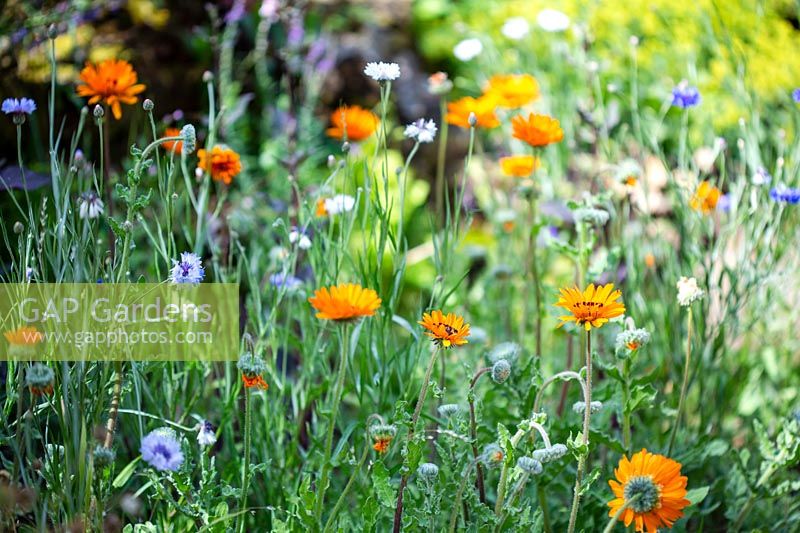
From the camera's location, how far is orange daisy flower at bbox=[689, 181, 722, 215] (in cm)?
166

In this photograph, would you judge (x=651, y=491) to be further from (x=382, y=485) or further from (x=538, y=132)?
(x=538, y=132)

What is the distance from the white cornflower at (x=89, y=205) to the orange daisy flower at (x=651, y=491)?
79 centimetres

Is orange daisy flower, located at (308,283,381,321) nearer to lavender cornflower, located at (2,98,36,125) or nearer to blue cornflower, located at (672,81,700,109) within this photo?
lavender cornflower, located at (2,98,36,125)

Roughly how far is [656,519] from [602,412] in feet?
1.53

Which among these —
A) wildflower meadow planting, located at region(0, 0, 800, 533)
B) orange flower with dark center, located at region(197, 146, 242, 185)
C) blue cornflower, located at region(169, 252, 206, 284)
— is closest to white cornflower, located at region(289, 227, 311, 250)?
wildflower meadow planting, located at region(0, 0, 800, 533)

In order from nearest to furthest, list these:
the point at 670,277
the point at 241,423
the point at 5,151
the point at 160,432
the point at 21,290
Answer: the point at 160,432
the point at 21,290
the point at 241,423
the point at 670,277
the point at 5,151

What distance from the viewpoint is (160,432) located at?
3.20ft

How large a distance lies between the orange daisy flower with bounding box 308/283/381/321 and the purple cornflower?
228 millimetres

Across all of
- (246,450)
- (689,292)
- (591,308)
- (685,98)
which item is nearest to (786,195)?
(685,98)

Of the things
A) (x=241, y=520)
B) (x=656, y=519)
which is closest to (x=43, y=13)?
(x=241, y=520)

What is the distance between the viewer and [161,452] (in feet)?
3.04

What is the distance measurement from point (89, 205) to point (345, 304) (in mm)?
483

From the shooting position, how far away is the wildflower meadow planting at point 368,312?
1.08m

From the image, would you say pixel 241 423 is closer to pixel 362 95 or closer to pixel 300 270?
pixel 300 270
